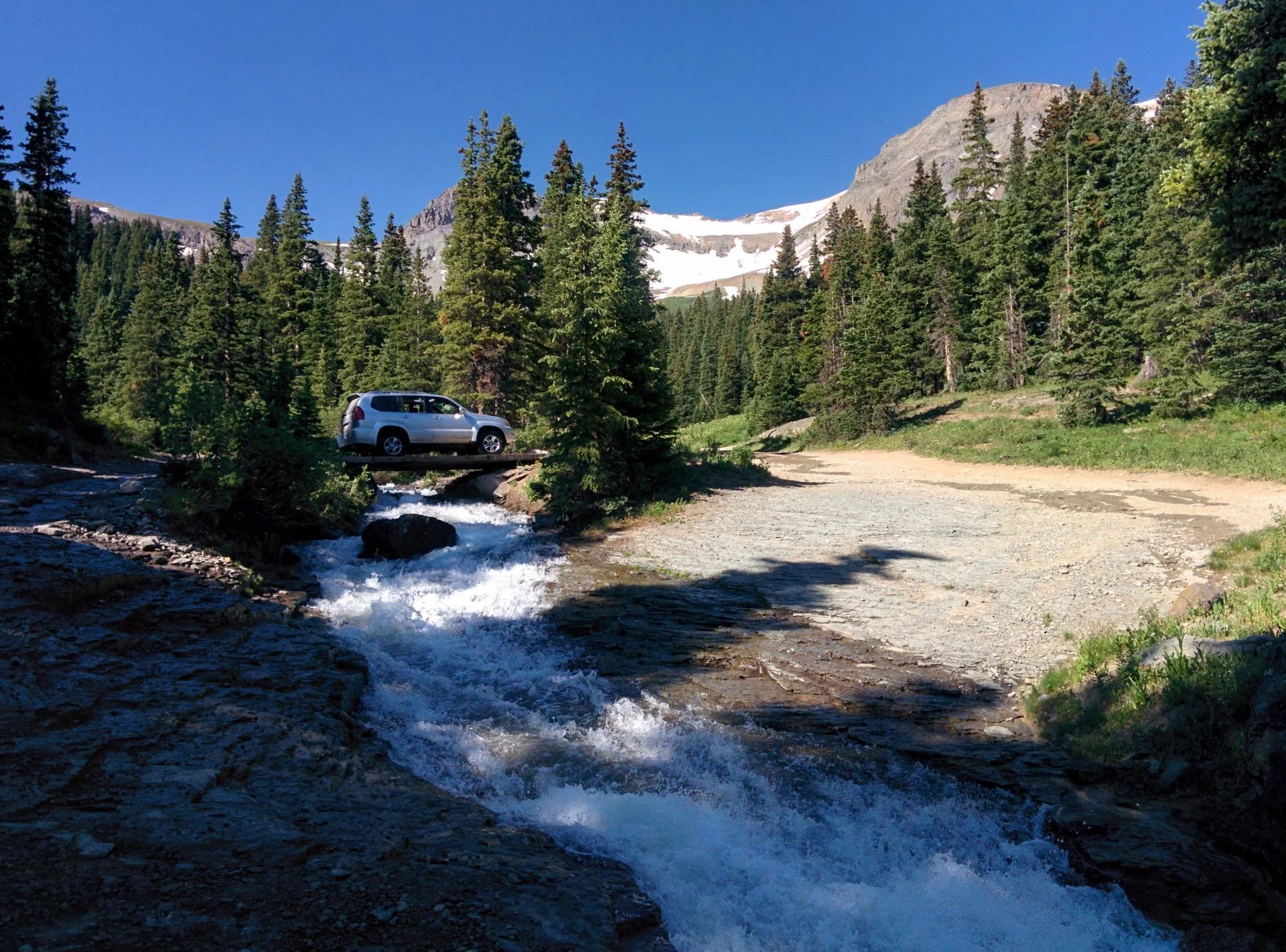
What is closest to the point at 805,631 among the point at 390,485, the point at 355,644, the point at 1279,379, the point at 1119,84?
the point at 355,644

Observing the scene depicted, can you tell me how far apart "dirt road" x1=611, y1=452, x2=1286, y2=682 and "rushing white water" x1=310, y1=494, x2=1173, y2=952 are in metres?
2.88

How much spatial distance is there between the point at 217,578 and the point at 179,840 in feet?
20.9

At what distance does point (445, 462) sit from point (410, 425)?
1703mm

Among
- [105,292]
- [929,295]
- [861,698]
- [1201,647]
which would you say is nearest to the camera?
[1201,647]

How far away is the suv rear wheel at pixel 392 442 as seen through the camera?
18.8 m

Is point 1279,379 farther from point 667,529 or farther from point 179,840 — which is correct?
point 179,840

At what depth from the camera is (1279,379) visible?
2516 cm

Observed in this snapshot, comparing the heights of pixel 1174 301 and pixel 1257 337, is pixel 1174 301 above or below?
above

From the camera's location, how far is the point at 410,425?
19.1 m

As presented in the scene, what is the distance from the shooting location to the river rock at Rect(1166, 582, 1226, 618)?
7977mm

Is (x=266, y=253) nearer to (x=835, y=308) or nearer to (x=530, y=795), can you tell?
(x=835, y=308)

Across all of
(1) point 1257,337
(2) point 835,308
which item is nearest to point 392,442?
(1) point 1257,337

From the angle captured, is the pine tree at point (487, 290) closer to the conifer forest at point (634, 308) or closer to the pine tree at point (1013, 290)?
the conifer forest at point (634, 308)

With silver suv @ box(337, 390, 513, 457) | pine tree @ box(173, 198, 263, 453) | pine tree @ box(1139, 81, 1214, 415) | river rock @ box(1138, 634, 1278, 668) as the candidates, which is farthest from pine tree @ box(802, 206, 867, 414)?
river rock @ box(1138, 634, 1278, 668)
